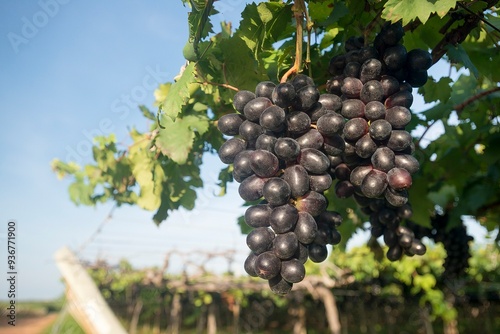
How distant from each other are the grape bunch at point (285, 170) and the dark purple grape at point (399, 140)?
174 mm

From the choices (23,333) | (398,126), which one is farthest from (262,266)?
(23,333)

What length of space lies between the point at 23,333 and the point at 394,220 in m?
28.4

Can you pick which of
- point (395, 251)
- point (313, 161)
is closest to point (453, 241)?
point (395, 251)

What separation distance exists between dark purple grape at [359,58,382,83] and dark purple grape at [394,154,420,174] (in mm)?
318

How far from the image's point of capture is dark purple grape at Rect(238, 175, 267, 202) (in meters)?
1.41

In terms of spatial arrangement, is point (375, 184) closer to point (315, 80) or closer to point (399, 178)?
point (399, 178)

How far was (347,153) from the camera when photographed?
1560 millimetres

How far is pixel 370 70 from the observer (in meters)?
1.55

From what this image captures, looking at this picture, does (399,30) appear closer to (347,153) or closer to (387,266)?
(347,153)

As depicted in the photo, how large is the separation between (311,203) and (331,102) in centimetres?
40

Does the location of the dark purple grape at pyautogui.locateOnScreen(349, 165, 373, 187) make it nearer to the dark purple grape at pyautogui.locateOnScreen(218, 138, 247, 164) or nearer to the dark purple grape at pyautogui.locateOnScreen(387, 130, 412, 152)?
the dark purple grape at pyautogui.locateOnScreen(387, 130, 412, 152)

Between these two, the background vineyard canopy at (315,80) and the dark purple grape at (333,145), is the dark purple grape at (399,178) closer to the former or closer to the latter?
the dark purple grape at (333,145)

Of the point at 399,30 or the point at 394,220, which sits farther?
the point at 394,220

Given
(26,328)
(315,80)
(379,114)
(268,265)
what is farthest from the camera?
(26,328)
